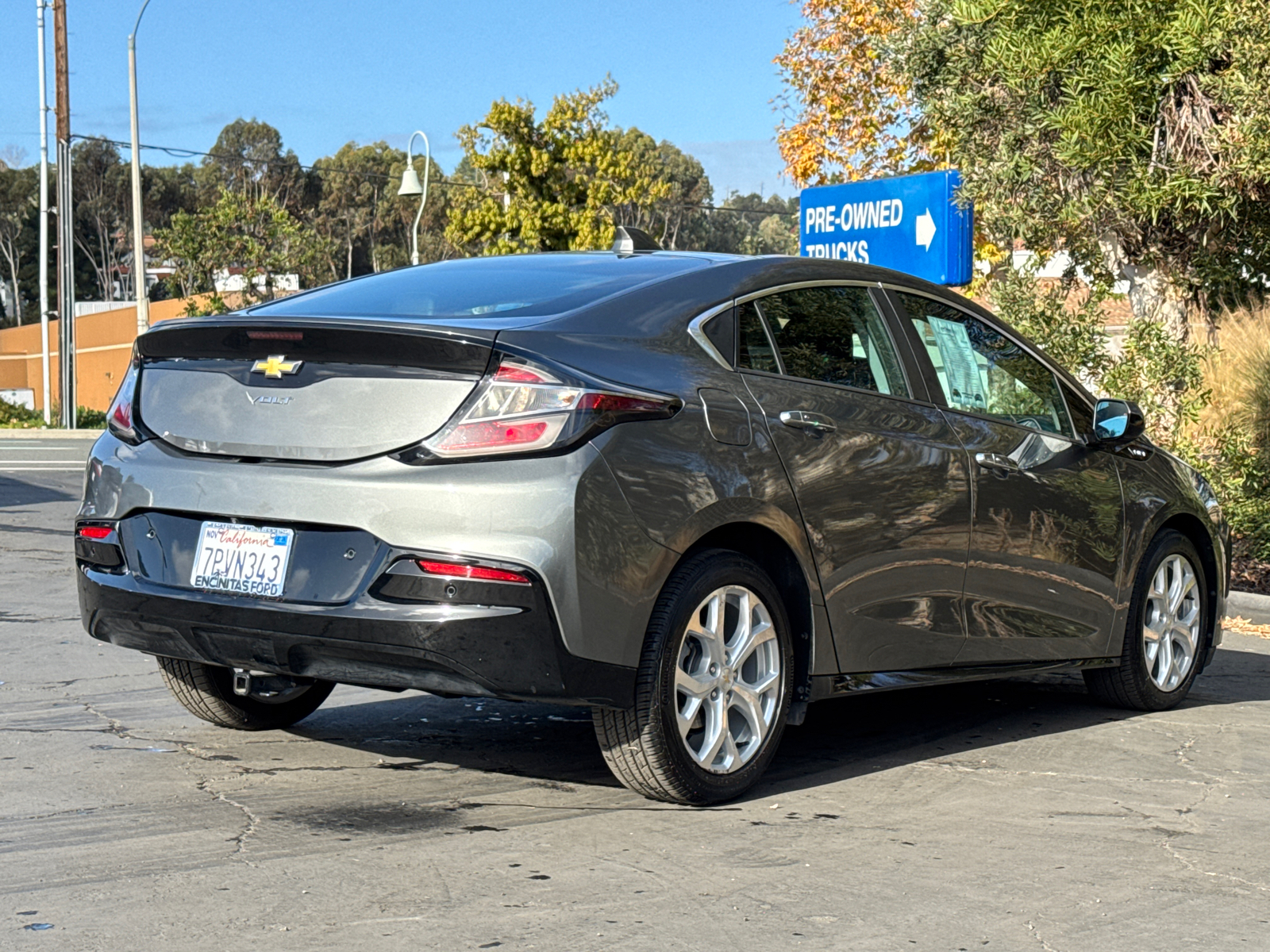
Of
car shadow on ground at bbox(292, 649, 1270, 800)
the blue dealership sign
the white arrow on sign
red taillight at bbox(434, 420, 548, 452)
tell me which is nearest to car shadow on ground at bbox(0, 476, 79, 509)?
the blue dealership sign

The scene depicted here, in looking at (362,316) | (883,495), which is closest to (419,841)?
(362,316)

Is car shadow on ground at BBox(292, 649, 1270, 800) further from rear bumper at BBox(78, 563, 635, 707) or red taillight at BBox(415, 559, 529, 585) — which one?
red taillight at BBox(415, 559, 529, 585)

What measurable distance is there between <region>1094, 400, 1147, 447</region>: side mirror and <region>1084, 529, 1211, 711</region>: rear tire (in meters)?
0.51

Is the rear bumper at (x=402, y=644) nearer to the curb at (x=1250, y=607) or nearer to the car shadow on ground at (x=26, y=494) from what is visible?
the curb at (x=1250, y=607)

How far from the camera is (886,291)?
594 cm

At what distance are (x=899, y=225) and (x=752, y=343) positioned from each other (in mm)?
9543

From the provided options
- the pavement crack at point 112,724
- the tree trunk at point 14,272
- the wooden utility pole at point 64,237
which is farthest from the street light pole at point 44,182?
the tree trunk at point 14,272

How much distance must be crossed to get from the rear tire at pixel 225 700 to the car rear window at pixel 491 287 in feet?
4.18

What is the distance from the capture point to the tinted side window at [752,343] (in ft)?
17.3

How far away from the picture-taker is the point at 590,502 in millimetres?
4547

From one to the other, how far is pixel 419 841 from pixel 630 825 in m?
0.62

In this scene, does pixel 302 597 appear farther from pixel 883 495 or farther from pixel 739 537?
pixel 883 495

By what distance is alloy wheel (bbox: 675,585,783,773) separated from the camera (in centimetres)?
494

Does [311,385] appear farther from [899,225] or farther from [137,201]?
[137,201]
